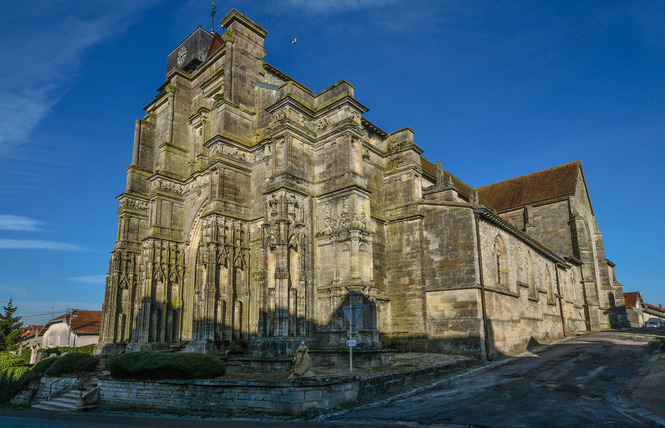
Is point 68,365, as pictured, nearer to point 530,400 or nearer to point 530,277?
point 530,400

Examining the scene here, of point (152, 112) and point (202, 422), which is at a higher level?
point (152, 112)

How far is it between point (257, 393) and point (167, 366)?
3.55m

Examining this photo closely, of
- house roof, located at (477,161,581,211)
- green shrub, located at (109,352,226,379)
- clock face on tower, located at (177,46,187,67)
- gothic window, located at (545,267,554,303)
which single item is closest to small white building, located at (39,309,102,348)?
clock face on tower, located at (177,46,187,67)

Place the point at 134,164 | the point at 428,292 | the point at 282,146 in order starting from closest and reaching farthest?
the point at 282,146 → the point at 428,292 → the point at 134,164

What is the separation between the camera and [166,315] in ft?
61.7

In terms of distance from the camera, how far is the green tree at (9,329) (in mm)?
35562

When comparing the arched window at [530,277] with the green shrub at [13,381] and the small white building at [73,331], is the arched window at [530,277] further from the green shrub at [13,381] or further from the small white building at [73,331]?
the small white building at [73,331]

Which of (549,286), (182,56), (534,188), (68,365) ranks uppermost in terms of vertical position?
(182,56)

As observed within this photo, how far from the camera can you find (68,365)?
16.0 meters

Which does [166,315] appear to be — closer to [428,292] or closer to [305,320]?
[305,320]

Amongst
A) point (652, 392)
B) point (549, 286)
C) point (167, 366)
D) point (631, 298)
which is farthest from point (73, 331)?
point (631, 298)

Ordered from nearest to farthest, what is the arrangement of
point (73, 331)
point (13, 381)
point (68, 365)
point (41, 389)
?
point (68, 365) < point (41, 389) < point (13, 381) < point (73, 331)

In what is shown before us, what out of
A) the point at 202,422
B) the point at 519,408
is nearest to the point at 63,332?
the point at 202,422

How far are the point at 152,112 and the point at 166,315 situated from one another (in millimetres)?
11757
